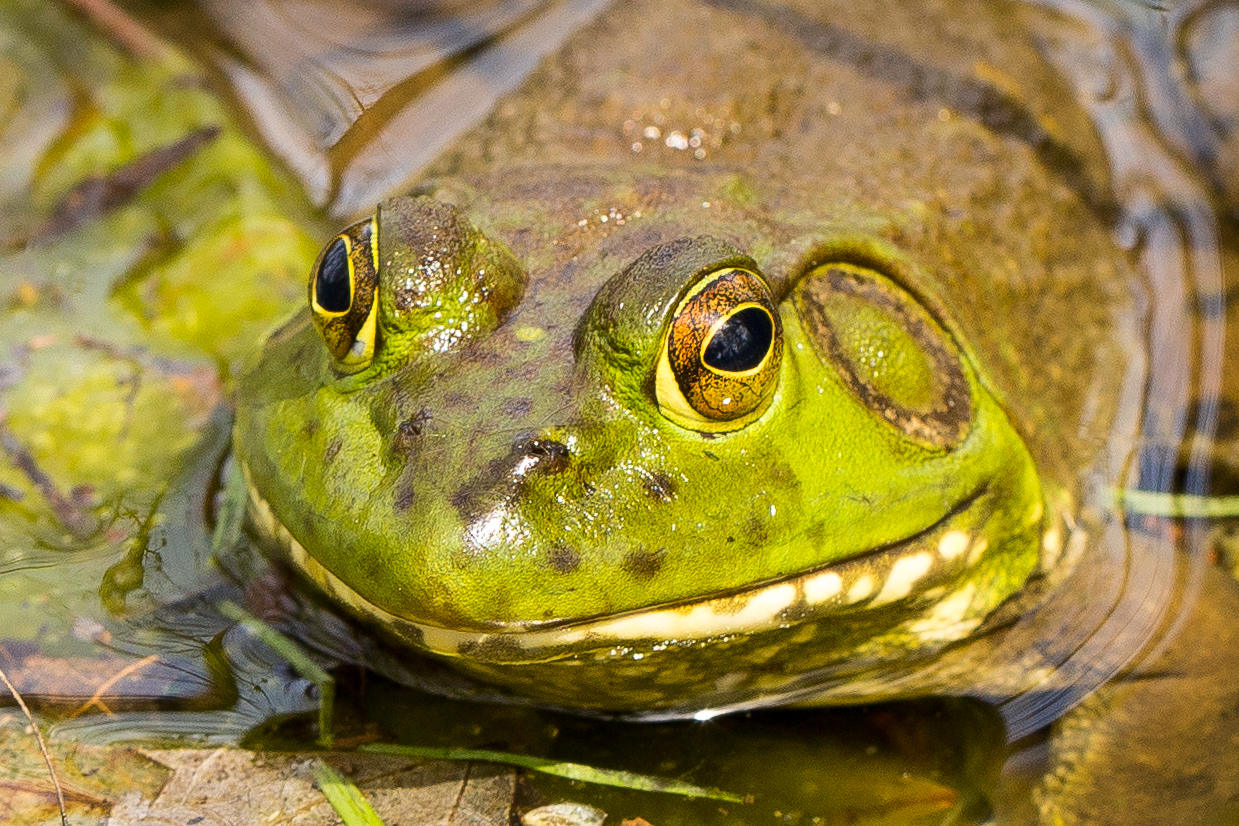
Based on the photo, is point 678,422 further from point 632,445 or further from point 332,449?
point 332,449

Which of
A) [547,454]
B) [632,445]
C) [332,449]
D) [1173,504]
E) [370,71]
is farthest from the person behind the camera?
[370,71]

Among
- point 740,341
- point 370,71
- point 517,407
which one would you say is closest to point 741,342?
point 740,341

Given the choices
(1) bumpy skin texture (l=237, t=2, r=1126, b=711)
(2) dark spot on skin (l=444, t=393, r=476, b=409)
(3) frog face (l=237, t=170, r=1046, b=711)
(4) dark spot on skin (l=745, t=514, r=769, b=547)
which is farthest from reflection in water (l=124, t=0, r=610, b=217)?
(4) dark spot on skin (l=745, t=514, r=769, b=547)

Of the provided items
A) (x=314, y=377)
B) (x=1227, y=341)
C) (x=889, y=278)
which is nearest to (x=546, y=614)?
(x=314, y=377)

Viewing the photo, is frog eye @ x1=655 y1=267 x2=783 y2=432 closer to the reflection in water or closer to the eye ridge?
the eye ridge

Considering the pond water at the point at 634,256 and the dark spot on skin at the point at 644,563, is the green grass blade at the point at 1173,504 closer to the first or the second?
the pond water at the point at 634,256

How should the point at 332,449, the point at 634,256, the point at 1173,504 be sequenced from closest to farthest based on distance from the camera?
the point at 332,449 < the point at 634,256 < the point at 1173,504

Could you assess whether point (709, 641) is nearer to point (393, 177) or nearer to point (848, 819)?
point (848, 819)
